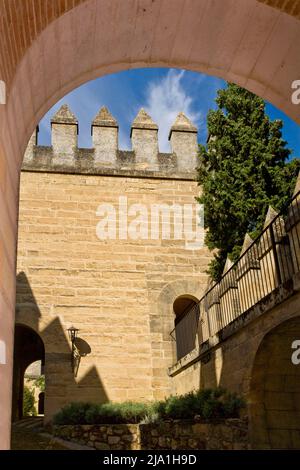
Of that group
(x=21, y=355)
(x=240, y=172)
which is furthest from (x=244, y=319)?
(x=21, y=355)

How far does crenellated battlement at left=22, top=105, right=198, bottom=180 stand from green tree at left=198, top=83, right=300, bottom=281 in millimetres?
2099

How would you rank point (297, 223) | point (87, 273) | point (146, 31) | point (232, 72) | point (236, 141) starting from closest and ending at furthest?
point (146, 31) → point (232, 72) → point (297, 223) → point (236, 141) → point (87, 273)

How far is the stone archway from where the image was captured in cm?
265

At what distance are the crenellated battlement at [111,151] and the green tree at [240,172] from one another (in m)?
2.10

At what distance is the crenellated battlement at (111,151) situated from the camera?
14.3 m

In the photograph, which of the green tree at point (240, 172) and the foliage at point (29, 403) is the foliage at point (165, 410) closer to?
the green tree at point (240, 172)

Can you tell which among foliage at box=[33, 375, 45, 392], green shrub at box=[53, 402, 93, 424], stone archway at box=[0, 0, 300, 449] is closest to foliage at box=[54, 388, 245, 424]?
green shrub at box=[53, 402, 93, 424]

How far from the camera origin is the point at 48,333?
12.5m

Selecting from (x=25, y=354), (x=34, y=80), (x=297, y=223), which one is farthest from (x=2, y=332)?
(x=25, y=354)

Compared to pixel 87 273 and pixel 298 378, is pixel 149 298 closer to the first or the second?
pixel 87 273

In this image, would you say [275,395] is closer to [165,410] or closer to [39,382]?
[165,410]

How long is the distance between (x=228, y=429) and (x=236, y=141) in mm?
7248

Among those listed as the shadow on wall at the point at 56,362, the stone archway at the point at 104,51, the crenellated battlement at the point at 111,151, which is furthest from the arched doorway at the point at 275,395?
the crenellated battlement at the point at 111,151

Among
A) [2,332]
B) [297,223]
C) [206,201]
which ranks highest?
[206,201]
